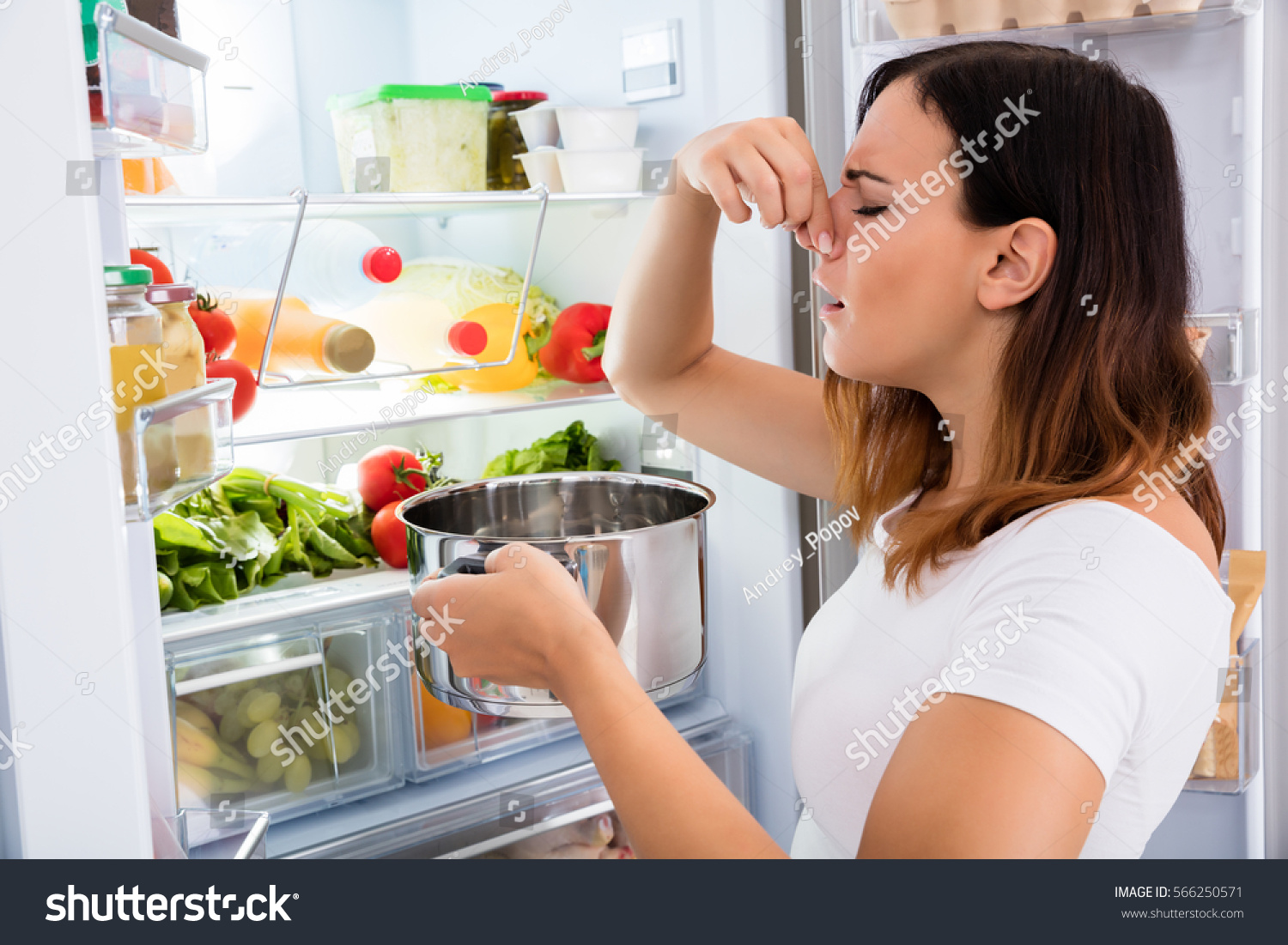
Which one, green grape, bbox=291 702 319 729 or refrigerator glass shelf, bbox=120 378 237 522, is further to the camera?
green grape, bbox=291 702 319 729

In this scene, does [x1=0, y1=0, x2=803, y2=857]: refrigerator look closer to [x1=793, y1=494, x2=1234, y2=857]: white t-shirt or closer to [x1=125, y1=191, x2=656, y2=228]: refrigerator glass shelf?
[x1=125, y1=191, x2=656, y2=228]: refrigerator glass shelf

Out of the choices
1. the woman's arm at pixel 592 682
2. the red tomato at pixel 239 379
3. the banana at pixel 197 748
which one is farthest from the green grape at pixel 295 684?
the woman's arm at pixel 592 682

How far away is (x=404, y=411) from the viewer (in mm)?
1555

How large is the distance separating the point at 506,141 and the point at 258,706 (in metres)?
0.95

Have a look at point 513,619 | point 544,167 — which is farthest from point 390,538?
point 513,619

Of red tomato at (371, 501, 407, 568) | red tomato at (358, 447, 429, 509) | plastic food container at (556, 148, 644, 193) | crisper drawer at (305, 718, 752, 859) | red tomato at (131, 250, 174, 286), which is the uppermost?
plastic food container at (556, 148, 644, 193)

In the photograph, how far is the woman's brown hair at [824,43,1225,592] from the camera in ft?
2.61

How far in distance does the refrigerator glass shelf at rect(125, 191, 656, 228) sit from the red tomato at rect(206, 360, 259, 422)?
19cm

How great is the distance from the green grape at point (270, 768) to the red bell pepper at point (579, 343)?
29.3 inches

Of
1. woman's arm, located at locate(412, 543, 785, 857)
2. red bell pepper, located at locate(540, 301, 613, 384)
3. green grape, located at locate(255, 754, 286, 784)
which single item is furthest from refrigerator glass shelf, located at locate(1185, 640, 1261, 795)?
green grape, located at locate(255, 754, 286, 784)

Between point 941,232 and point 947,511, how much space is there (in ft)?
0.68

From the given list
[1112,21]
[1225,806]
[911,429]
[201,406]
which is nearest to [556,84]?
[1112,21]

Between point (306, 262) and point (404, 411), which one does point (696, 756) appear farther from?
point (306, 262)

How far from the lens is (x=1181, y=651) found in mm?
665
